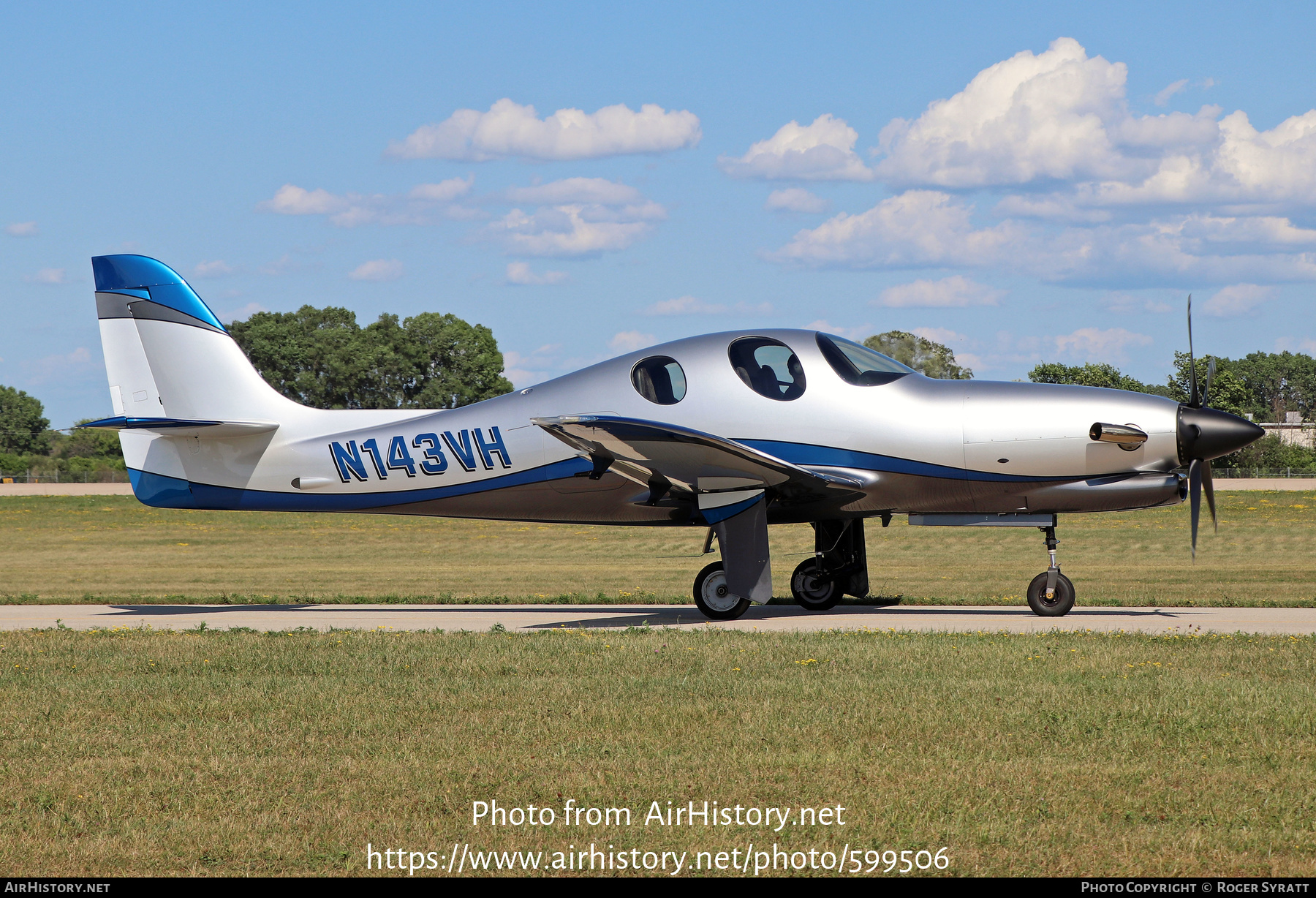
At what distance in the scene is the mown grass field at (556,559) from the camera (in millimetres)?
17625

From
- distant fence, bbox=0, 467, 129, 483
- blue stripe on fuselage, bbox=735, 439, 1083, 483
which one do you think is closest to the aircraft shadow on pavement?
blue stripe on fuselage, bbox=735, 439, 1083, 483

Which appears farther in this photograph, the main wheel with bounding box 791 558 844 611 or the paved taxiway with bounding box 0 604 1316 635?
the main wheel with bounding box 791 558 844 611

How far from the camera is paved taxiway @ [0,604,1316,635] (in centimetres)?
1213

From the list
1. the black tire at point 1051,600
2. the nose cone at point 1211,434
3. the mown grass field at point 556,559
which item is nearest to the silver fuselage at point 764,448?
the nose cone at point 1211,434

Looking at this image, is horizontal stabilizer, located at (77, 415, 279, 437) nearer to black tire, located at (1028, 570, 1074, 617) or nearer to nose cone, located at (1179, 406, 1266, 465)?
black tire, located at (1028, 570, 1074, 617)

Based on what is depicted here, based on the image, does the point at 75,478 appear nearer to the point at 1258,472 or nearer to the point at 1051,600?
the point at 1258,472

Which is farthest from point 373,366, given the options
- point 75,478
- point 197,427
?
point 197,427

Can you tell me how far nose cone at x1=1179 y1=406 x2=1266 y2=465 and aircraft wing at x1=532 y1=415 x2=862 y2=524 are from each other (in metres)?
3.21

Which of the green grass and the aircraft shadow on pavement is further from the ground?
the green grass

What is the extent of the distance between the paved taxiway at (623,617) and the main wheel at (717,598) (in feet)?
0.47

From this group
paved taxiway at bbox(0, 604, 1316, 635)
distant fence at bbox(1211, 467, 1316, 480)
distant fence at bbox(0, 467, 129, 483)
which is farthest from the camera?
distant fence at bbox(0, 467, 129, 483)

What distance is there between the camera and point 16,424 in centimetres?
12075
